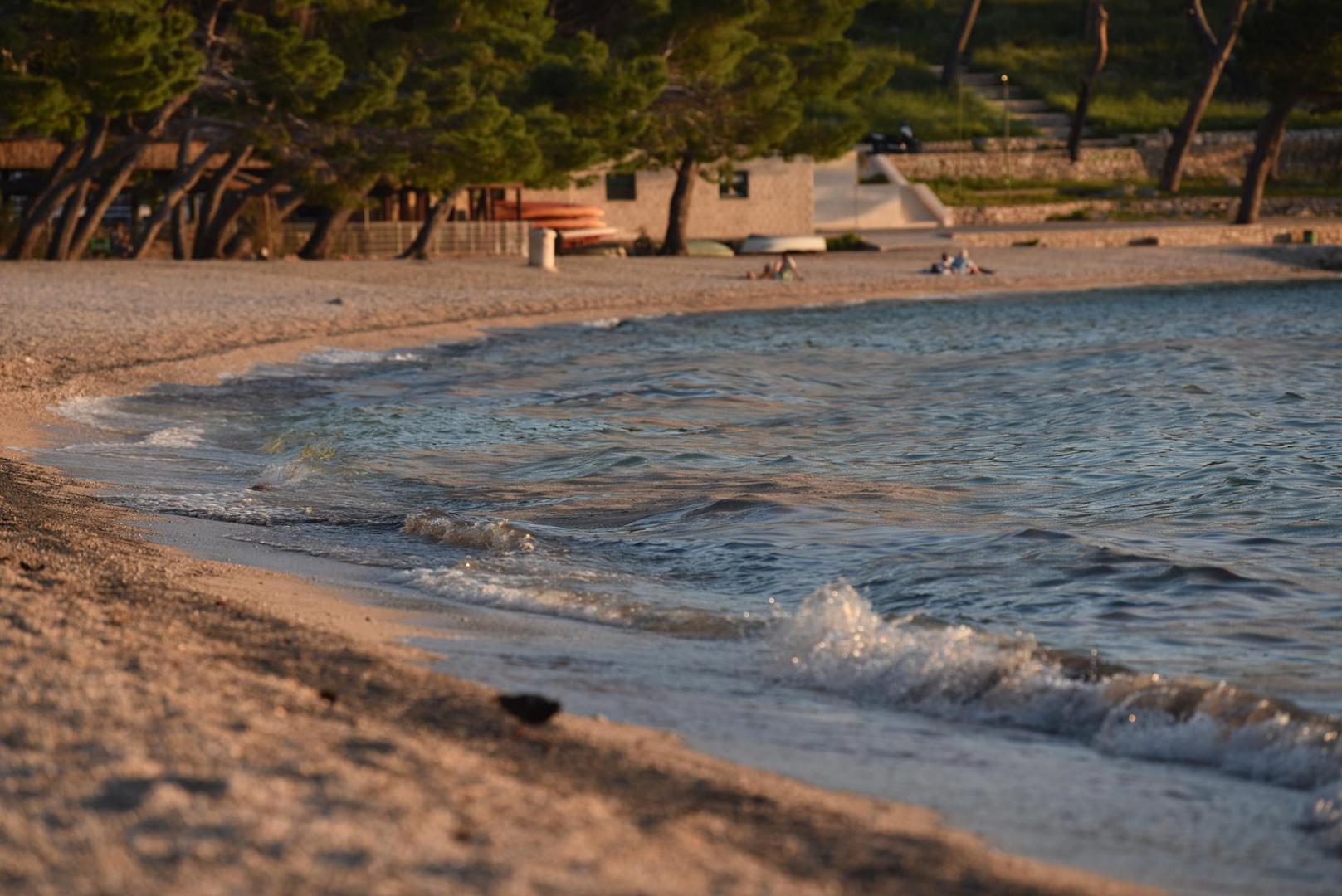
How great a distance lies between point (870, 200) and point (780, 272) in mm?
15602

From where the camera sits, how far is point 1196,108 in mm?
51344

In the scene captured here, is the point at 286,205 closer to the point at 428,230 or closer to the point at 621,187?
the point at 428,230

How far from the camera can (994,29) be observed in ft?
223

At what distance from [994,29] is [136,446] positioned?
200 feet

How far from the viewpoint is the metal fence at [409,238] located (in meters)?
33.7

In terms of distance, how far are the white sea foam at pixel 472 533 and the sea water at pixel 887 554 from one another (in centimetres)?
3

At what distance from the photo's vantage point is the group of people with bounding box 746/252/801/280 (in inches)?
1332

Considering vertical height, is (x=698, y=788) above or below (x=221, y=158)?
below

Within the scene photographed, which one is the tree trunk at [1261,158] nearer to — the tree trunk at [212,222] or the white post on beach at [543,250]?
the white post on beach at [543,250]

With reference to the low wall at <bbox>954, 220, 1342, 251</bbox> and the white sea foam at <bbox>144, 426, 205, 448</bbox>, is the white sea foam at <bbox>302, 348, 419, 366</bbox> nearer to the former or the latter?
the white sea foam at <bbox>144, 426, 205, 448</bbox>

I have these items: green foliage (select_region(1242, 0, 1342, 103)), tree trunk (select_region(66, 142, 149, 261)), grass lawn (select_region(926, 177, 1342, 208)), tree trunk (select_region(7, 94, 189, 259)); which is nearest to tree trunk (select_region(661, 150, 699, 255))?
tree trunk (select_region(7, 94, 189, 259))

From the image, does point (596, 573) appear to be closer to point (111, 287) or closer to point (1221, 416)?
point (1221, 416)

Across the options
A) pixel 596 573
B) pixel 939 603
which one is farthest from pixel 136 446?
pixel 939 603

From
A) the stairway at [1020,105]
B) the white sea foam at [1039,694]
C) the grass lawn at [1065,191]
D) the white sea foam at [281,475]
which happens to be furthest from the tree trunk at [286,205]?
the stairway at [1020,105]
